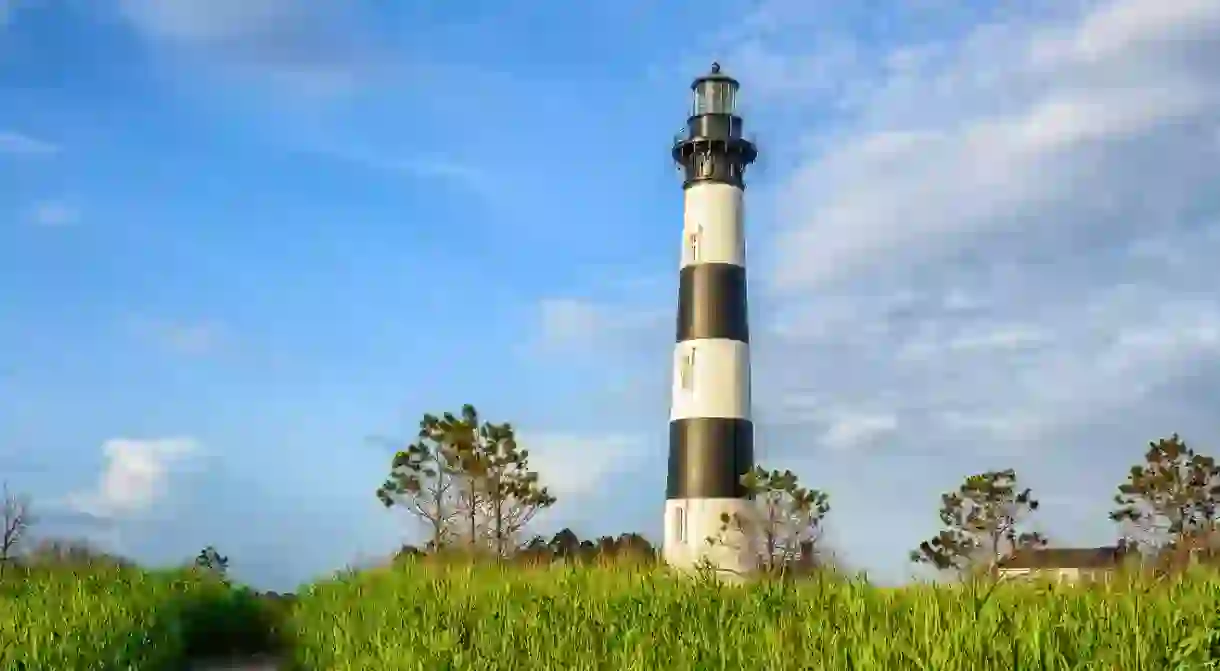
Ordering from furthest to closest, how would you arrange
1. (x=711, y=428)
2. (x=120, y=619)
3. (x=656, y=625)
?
1. (x=711, y=428)
2. (x=120, y=619)
3. (x=656, y=625)

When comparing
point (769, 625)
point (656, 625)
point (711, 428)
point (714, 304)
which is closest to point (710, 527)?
point (711, 428)

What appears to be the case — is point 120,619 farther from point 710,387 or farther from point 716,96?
point 716,96

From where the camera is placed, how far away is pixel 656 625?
8.34 metres

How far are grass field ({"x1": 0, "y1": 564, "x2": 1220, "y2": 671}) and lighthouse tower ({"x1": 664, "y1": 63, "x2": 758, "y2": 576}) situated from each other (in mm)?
10248

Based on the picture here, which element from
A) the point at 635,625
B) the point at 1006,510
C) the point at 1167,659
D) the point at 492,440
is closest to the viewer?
the point at 1167,659

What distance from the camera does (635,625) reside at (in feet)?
28.1

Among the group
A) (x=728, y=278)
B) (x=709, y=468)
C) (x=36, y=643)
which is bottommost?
(x=36, y=643)

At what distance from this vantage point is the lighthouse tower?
81.5ft

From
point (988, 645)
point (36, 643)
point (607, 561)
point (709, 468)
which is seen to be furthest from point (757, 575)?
point (709, 468)

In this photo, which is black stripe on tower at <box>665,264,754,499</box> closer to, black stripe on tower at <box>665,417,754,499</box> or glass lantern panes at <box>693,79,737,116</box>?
black stripe on tower at <box>665,417,754,499</box>

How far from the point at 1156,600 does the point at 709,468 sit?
18025 millimetres

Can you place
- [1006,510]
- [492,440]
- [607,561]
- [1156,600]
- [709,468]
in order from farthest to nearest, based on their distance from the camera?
1. [1006,510]
2. [492,440]
3. [709,468]
4. [607,561]
5. [1156,600]

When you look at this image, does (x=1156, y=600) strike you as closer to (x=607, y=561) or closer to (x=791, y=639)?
(x=791, y=639)

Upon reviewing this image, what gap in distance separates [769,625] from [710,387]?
58.7 ft
